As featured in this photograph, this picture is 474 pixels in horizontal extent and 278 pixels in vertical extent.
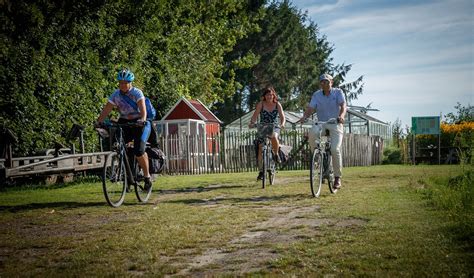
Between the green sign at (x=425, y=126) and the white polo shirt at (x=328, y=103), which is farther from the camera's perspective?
the green sign at (x=425, y=126)

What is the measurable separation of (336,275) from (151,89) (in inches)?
933

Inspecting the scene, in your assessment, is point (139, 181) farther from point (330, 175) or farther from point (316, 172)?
point (330, 175)

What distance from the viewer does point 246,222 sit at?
6215 mm

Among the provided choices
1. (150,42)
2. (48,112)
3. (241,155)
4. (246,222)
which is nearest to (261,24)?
(150,42)

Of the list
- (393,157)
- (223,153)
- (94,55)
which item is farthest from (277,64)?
(94,55)

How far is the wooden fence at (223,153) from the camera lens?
22.3 metres

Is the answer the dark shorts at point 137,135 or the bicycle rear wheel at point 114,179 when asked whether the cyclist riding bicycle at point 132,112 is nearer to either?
the dark shorts at point 137,135

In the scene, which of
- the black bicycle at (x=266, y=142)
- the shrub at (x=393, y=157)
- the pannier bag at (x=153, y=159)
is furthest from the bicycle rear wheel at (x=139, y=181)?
the shrub at (x=393, y=157)

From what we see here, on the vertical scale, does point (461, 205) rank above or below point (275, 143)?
below

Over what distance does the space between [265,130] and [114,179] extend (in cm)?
408

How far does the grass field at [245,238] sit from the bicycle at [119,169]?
0.28 m

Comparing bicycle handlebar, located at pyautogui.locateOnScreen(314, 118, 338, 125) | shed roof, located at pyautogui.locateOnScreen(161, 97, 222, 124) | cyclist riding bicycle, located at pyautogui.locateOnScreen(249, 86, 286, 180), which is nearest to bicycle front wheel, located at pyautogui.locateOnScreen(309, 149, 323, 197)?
bicycle handlebar, located at pyautogui.locateOnScreen(314, 118, 338, 125)

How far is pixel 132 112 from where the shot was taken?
8.27 metres

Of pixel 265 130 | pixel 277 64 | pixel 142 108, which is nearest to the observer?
pixel 142 108
